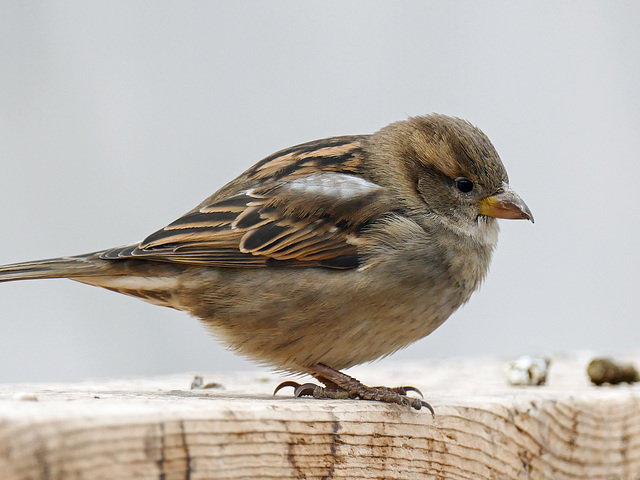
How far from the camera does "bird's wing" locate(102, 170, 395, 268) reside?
2.73 metres

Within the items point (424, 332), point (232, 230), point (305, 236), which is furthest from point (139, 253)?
point (424, 332)

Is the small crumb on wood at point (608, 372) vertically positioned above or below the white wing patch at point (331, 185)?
below

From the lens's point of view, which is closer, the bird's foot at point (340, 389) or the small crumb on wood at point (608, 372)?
the bird's foot at point (340, 389)

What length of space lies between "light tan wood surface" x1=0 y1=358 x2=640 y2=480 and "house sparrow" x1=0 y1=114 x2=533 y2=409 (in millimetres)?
251

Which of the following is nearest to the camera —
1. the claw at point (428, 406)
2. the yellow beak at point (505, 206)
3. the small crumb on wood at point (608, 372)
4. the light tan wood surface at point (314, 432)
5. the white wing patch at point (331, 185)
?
the light tan wood surface at point (314, 432)

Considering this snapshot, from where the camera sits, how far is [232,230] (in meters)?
2.79

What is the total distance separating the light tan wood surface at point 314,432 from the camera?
1.47 meters

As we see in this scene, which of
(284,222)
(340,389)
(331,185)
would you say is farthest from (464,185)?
(340,389)

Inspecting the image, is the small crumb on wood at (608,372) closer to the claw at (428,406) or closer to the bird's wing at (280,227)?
the bird's wing at (280,227)

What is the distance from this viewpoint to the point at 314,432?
1.96 m

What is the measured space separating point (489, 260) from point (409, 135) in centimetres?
50

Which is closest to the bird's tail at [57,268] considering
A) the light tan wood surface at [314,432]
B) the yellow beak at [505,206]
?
the light tan wood surface at [314,432]

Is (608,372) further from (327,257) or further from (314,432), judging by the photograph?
(314,432)

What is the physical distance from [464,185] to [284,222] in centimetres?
62
